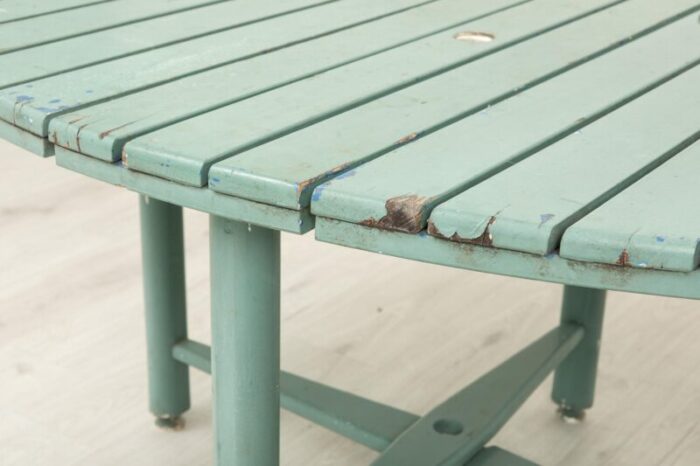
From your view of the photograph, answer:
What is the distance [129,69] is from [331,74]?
0.20 m

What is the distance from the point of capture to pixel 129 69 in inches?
44.9

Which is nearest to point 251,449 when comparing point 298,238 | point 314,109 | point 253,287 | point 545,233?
point 253,287

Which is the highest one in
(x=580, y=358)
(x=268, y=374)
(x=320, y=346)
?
(x=268, y=374)

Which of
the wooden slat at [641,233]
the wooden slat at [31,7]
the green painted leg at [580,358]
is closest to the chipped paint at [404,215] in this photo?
the wooden slat at [641,233]

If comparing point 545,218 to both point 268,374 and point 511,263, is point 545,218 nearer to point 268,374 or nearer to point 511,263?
point 511,263

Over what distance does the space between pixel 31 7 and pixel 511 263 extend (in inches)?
32.8

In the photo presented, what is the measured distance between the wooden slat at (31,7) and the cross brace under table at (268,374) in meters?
0.35

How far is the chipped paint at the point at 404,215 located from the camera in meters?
0.82

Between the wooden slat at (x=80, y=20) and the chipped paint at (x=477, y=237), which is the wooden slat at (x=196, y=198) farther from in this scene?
the wooden slat at (x=80, y=20)

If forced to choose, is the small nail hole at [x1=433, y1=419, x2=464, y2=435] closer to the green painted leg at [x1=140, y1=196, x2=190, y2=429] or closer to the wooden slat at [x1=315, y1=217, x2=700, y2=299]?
the green painted leg at [x1=140, y1=196, x2=190, y2=429]

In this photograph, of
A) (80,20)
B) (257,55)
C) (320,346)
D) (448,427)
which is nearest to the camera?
(257,55)

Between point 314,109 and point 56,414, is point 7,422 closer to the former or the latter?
point 56,414

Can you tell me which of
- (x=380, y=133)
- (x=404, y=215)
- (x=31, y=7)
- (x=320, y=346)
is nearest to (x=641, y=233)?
(x=404, y=215)

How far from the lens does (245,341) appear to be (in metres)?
1.07
